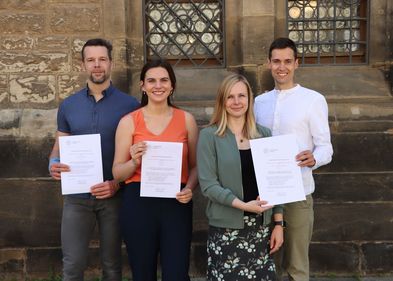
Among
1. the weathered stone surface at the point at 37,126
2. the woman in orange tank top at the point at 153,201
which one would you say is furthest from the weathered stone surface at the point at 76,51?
the woman in orange tank top at the point at 153,201

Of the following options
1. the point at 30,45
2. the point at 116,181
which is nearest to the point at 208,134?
the point at 116,181

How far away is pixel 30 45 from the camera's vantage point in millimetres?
4793

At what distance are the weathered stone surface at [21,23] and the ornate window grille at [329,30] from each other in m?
2.42

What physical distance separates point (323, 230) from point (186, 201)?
227 centimetres

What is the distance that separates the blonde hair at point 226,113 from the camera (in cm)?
295

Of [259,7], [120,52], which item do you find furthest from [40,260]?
[259,7]

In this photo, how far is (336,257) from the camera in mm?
4871

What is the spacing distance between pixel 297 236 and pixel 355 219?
1792mm

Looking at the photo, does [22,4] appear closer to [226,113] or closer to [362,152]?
[226,113]

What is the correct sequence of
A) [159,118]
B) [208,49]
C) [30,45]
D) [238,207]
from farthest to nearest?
[208,49] → [30,45] → [159,118] → [238,207]

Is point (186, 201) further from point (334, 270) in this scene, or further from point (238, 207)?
point (334, 270)

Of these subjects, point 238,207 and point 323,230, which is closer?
point 238,207

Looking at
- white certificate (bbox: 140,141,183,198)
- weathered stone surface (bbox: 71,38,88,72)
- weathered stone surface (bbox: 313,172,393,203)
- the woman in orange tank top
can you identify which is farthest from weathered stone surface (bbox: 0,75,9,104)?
weathered stone surface (bbox: 313,172,393,203)

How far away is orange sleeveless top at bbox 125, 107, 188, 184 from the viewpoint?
3.09 m
